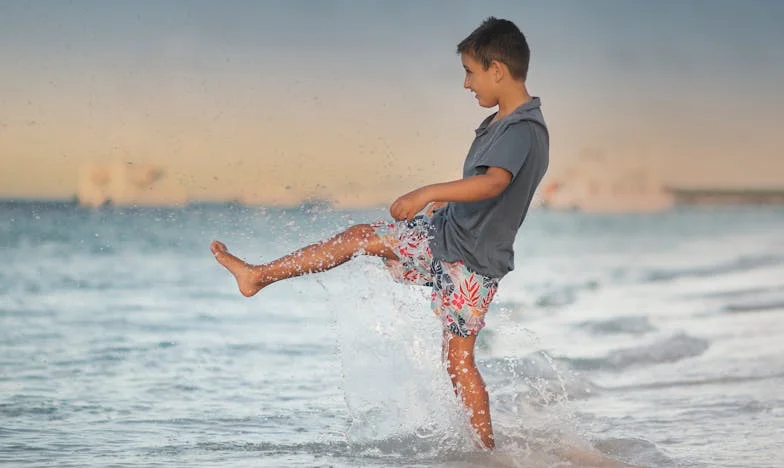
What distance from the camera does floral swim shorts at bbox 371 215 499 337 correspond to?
4.74 m

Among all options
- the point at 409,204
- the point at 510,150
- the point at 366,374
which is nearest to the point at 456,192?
the point at 409,204

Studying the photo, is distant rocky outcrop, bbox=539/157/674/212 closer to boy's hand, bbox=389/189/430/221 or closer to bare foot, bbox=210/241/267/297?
bare foot, bbox=210/241/267/297

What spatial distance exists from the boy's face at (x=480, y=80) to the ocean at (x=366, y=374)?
90cm

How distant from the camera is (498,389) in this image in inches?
250

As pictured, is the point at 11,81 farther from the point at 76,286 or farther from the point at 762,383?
the point at 762,383

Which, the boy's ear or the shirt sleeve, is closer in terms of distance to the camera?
the shirt sleeve

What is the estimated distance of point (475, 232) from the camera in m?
4.66

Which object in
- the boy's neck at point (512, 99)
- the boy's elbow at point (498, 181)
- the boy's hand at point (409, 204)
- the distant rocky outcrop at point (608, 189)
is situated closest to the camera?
the boy's hand at point (409, 204)

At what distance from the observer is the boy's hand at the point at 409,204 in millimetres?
4254

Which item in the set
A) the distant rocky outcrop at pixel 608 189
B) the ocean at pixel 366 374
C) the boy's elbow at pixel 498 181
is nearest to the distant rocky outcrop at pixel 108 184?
the distant rocky outcrop at pixel 608 189

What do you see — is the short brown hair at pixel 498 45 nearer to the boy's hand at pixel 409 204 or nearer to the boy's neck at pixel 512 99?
the boy's neck at pixel 512 99

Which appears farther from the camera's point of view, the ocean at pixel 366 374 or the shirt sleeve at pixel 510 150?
the ocean at pixel 366 374

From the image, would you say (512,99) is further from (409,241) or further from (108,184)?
(108,184)

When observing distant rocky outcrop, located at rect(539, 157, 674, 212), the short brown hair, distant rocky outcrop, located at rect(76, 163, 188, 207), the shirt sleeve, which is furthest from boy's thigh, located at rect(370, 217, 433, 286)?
distant rocky outcrop, located at rect(539, 157, 674, 212)
